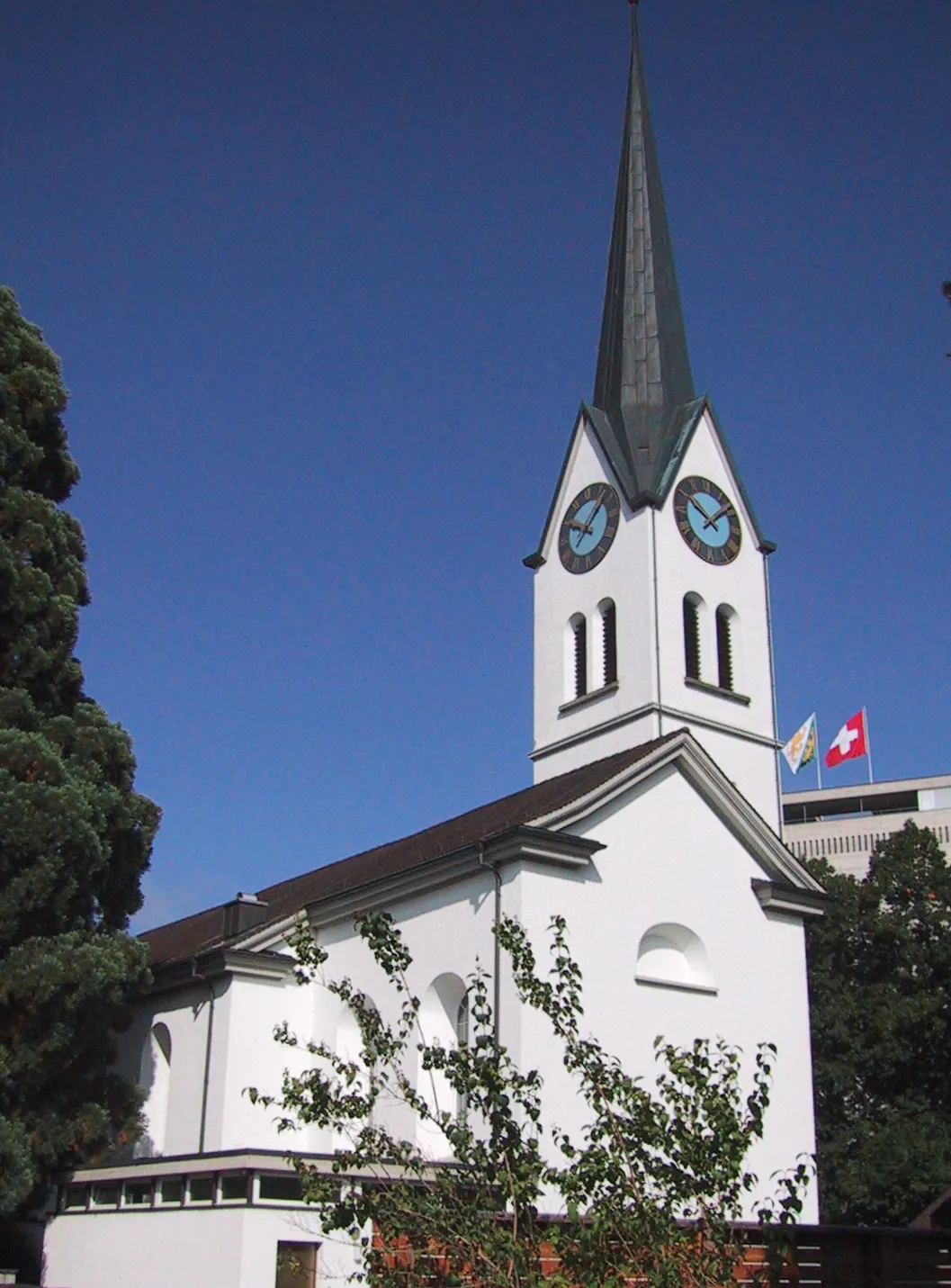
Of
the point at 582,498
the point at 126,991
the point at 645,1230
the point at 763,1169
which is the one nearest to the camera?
the point at 645,1230

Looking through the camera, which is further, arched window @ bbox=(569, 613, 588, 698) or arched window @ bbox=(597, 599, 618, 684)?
arched window @ bbox=(569, 613, 588, 698)

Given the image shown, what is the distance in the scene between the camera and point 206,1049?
27172 millimetres

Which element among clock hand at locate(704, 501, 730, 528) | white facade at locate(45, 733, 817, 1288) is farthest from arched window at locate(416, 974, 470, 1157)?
clock hand at locate(704, 501, 730, 528)

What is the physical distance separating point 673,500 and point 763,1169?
15167 mm

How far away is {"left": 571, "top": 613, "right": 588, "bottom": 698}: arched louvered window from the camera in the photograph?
3195 cm

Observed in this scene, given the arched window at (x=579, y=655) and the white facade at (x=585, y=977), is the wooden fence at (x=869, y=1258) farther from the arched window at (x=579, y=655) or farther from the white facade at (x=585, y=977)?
the arched window at (x=579, y=655)

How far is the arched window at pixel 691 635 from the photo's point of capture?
1218 inches

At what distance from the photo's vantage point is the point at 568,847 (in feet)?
75.9

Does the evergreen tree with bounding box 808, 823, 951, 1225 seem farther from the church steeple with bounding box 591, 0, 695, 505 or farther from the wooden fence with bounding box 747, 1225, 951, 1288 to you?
the wooden fence with bounding box 747, 1225, 951, 1288

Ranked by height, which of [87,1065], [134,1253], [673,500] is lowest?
[134,1253]

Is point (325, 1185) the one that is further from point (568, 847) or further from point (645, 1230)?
point (568, 847)

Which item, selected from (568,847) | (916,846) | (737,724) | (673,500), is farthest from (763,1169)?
(916,846)

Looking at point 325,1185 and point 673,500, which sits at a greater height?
point 673,500

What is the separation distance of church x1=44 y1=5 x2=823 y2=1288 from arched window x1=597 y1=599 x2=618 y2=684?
63mm
